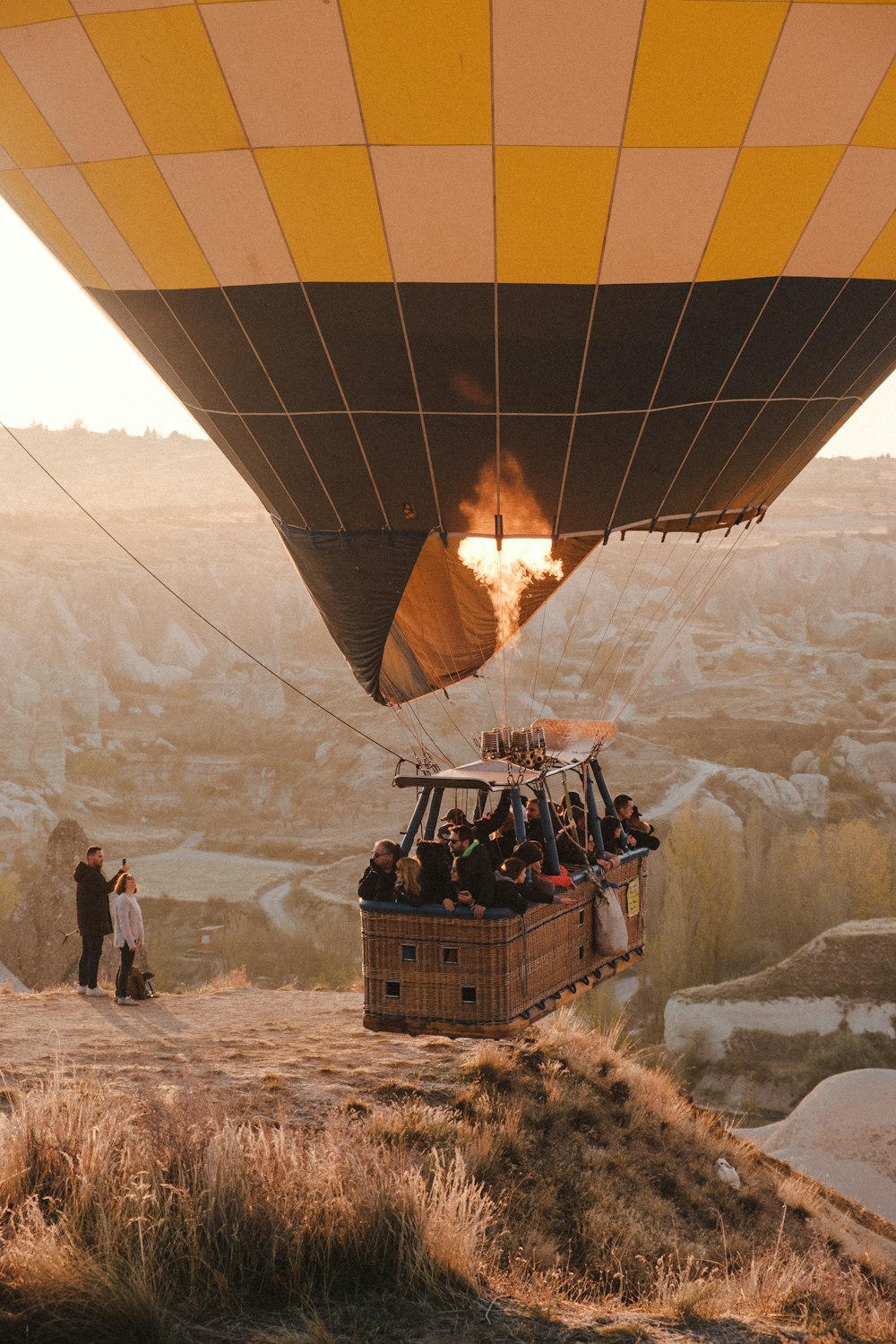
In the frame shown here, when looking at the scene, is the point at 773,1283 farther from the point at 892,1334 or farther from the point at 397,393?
the point at 397,393

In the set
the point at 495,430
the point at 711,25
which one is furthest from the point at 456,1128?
the point at 711,25

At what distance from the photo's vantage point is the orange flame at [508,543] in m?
7.96

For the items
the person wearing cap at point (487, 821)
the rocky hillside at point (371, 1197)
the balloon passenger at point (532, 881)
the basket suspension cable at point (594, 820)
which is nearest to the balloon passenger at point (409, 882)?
the balloon passenger at point (532, 881)

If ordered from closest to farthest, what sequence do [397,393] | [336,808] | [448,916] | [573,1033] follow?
[448,916] < [397,393] < [573,1033] < [336,808]

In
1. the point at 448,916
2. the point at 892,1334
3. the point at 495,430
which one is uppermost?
the point at 495,430

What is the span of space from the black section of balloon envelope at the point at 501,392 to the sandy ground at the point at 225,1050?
3.64m

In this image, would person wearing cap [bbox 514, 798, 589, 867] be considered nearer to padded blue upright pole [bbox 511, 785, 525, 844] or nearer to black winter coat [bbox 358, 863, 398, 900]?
padded blue upright pole [bbox 511, 785, 525, 844]

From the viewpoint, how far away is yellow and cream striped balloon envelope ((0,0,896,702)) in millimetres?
6336

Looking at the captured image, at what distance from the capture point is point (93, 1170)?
6.48 m

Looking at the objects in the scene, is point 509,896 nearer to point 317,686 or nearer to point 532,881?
point 532,881

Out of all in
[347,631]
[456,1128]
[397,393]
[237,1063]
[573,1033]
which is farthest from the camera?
[573,1033]

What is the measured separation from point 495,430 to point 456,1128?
5.16 metres

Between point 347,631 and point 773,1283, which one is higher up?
point 347,631

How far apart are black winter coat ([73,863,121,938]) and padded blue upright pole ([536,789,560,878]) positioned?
4.63 metres
